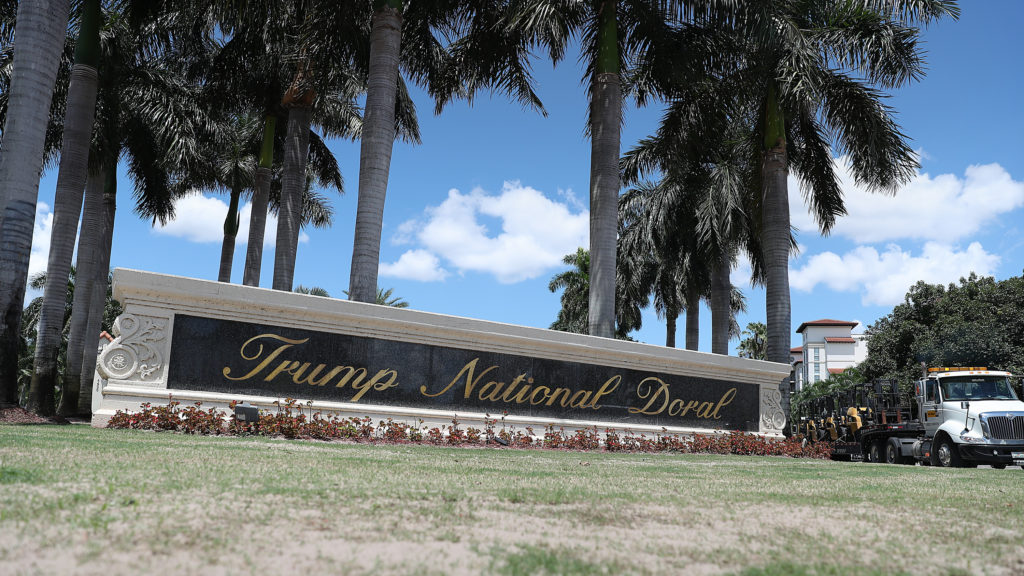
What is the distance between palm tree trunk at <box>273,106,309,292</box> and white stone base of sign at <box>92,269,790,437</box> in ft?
34.3

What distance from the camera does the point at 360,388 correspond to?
44.6 ft

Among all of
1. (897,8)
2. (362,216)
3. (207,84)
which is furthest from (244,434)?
(897,8)

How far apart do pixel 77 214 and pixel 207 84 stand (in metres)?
5.93

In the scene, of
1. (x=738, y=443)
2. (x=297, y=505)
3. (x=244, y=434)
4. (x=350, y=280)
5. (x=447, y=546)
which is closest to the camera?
(x=447, y=546)

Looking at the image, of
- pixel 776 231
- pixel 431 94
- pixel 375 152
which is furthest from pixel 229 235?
pixel 776 231

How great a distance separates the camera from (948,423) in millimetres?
18641

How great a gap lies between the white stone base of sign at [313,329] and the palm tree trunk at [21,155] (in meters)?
1.82

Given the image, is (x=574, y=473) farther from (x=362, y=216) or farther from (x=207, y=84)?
(x=207, y=84)

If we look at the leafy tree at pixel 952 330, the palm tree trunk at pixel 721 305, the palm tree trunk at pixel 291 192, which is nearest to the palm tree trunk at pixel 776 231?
the palm tree trunk at pixel 721 305

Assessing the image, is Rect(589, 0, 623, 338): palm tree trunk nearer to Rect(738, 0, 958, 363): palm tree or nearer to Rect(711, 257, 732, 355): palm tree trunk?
Rect(738, 0, 958, 363): palm tree

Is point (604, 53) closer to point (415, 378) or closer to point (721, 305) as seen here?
point (415, 378)

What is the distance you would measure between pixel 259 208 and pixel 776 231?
1844 cm

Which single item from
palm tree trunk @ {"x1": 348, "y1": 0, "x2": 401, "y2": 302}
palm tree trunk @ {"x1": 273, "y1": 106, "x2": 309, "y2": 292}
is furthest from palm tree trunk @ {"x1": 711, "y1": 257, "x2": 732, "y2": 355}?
palm tree trunk @ {"x1": 348, "y1": 0, "x2": 401, "y2": 302}

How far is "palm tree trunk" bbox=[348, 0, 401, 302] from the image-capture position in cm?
1523
